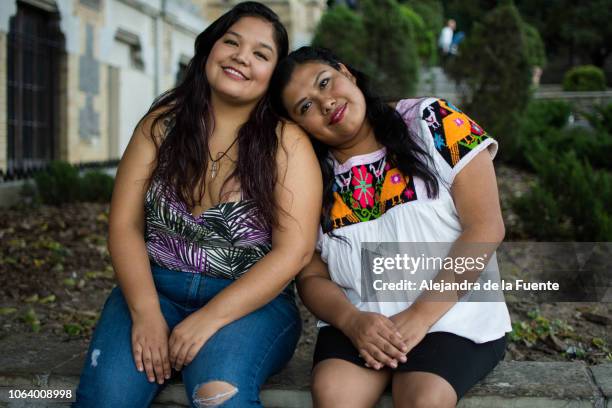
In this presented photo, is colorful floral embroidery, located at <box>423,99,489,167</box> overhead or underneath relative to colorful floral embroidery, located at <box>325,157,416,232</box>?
overhead

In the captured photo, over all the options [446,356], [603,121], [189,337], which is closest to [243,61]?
[189,337]

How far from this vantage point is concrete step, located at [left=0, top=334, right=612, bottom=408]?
240 cm

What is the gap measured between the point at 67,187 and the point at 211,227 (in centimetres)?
536

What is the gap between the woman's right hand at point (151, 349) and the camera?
7.65 ft

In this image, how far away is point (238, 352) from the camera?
2.29 m

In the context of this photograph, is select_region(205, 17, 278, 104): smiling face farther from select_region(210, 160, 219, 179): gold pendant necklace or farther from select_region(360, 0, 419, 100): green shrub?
select_region(360, 0, 419, 100): green shrub

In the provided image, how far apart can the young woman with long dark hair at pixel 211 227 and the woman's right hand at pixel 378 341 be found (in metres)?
0.30

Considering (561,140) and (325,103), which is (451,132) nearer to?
(325,103)

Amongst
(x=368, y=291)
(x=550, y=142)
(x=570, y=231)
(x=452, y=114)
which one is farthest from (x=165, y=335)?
(x=550, y=142)

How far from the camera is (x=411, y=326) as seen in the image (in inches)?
92.1

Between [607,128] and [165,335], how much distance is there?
10304 mm

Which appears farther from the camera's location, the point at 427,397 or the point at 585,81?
the point at 585,81

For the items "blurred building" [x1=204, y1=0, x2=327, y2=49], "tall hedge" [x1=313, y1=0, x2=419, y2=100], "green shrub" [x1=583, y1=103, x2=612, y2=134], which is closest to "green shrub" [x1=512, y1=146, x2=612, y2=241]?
"tall hedge" [x1=313, y1=0, x2=419, y2=100]

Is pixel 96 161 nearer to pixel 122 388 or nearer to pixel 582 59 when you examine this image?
pixel 122 388
